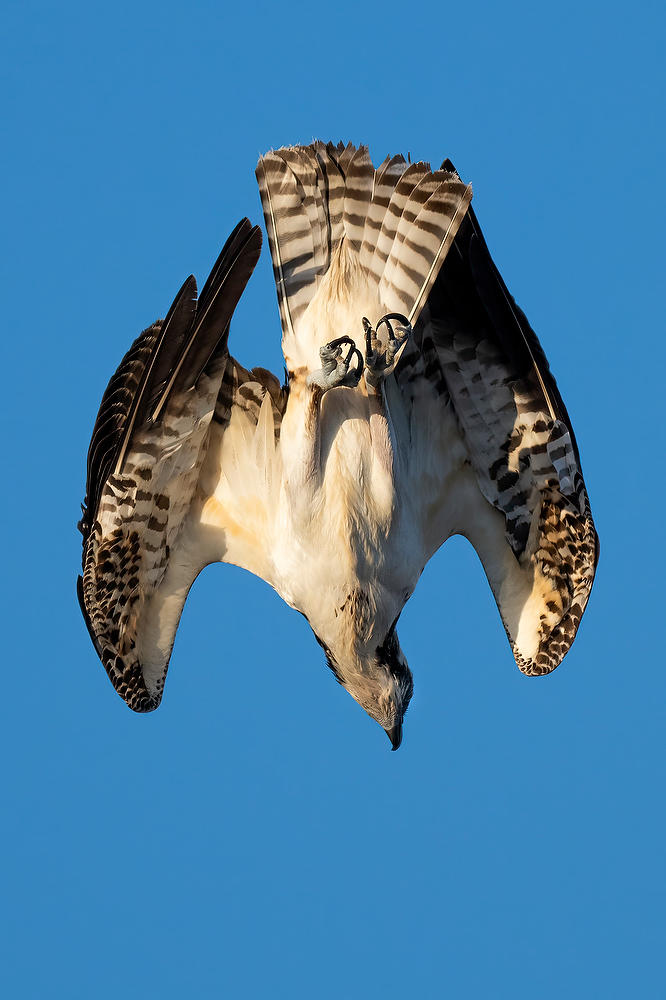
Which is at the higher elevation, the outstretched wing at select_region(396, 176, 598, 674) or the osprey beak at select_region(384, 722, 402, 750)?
the outstretched wing at select_region(396, 176, 598, 674)

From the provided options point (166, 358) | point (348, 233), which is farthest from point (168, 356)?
point (348, 233)

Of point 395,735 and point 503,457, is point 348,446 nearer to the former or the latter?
point 503,457

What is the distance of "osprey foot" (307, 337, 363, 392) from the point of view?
30.7 feet

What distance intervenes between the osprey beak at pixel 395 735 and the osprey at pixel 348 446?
20 millimetres

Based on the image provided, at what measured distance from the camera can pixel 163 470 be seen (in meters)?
9.85

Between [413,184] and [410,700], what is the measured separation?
10.7 feet

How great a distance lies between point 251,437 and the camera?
10.1m

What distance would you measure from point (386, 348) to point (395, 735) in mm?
2514

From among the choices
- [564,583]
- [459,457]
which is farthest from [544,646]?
[459,457]

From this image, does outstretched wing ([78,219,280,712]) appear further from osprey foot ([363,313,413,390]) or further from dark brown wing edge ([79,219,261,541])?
osprey foot ([363,313,413,390])

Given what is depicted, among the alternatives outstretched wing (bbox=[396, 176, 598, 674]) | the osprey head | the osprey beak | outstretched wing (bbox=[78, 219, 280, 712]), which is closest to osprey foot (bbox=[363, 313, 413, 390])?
outstretched wing (bbox=[396, 176, 598, 674])

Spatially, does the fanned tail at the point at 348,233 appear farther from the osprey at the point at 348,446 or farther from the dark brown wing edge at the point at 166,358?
the dark brown wing edge at the point at 166,358

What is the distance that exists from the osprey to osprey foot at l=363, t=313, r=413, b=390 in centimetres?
1

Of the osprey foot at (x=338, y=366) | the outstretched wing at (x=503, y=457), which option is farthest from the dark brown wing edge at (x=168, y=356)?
the outstretched wing at (x=503, y=457)
